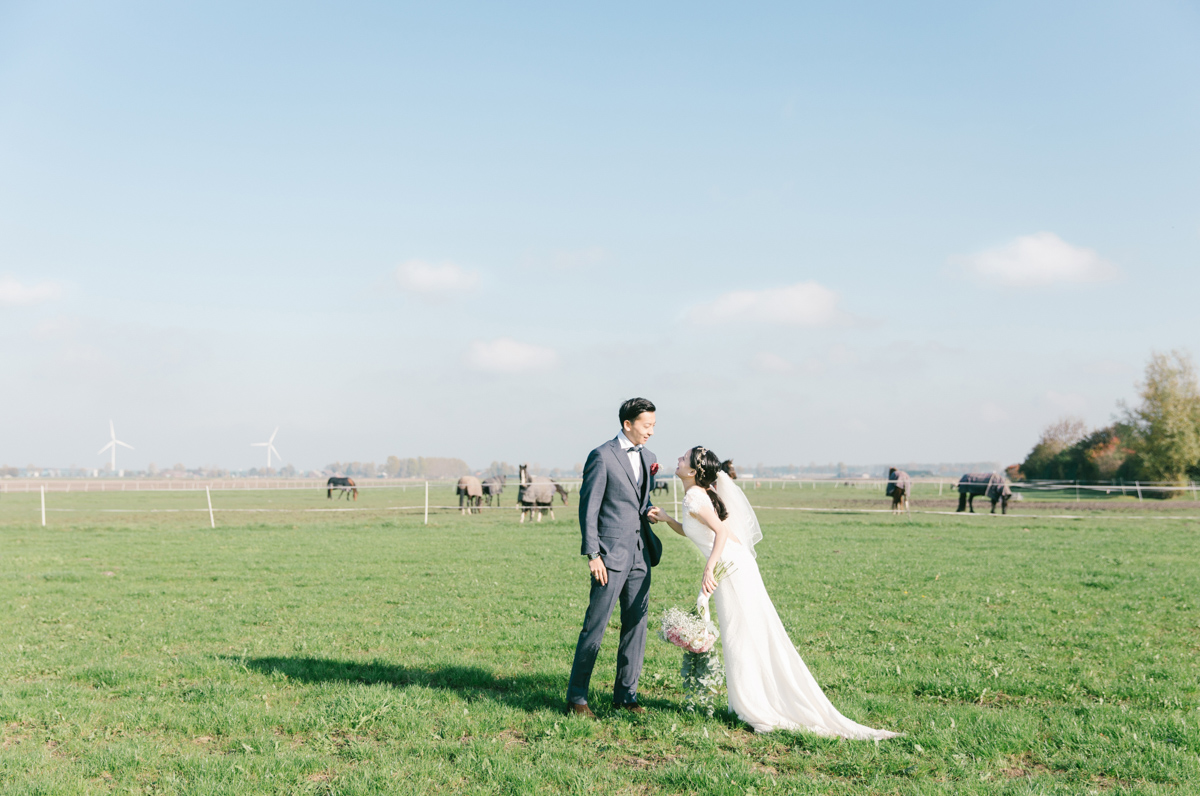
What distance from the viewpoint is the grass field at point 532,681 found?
16.8 ft

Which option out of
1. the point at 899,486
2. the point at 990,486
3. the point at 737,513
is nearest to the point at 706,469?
the point at 737,513

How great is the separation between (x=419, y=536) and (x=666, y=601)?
42.9ft

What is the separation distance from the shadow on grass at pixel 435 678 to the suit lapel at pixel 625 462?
2.14 m

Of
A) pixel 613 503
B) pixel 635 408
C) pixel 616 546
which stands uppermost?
pixel 635 408

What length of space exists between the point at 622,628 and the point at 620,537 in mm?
849

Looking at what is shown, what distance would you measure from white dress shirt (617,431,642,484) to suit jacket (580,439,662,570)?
33 mm

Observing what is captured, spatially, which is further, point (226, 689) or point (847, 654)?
point (847, 654)

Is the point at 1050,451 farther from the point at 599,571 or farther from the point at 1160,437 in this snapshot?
the point at 599,571

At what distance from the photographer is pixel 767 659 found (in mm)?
5965

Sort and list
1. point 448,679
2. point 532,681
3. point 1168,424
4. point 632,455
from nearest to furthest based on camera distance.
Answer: point 632,455, point 532,681, point 448,679, point 1168,424

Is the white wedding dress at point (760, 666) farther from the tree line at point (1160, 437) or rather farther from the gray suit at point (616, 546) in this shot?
the tree line at point (1160, 437)

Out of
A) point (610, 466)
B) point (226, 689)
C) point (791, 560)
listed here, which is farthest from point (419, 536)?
point (610, 466)

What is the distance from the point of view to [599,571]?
589 centimetres

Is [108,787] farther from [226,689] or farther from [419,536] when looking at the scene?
[419,536]
